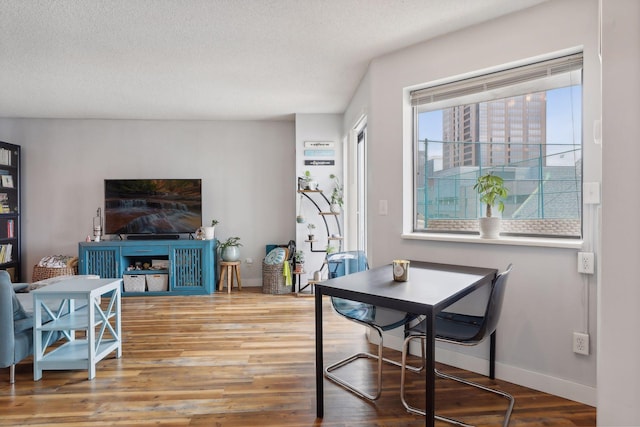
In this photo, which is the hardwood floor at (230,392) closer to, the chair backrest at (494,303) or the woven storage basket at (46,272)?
the chair backrest at (494,303)

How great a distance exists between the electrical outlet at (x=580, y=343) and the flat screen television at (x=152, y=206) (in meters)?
4.22

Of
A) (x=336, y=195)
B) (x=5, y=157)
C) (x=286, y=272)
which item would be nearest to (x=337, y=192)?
(x=336, y=195)

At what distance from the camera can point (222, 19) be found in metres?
2.21

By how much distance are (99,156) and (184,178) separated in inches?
48.7

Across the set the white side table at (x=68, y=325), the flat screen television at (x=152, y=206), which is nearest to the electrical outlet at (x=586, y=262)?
the white side table at (x=68, y=325)

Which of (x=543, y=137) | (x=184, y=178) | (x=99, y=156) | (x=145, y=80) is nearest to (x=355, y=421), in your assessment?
(x=543, y=137)

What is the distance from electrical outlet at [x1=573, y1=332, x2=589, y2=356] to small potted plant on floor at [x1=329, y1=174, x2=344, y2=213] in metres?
2.86

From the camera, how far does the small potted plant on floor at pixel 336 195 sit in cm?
436

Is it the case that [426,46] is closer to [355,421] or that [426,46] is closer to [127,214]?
[355,421]

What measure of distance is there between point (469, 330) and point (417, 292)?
0.50 m

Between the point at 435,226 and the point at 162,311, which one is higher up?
the point at 435,226

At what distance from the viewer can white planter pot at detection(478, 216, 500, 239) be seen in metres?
2.23

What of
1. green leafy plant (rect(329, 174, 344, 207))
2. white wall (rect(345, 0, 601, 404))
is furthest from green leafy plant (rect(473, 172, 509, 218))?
green leafy plant (rect(329, 174, 344, 207))

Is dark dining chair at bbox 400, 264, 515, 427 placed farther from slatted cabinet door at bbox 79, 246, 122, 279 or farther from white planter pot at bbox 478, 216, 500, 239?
slatted cabinet door at bbox 79, 246, 122, 279
